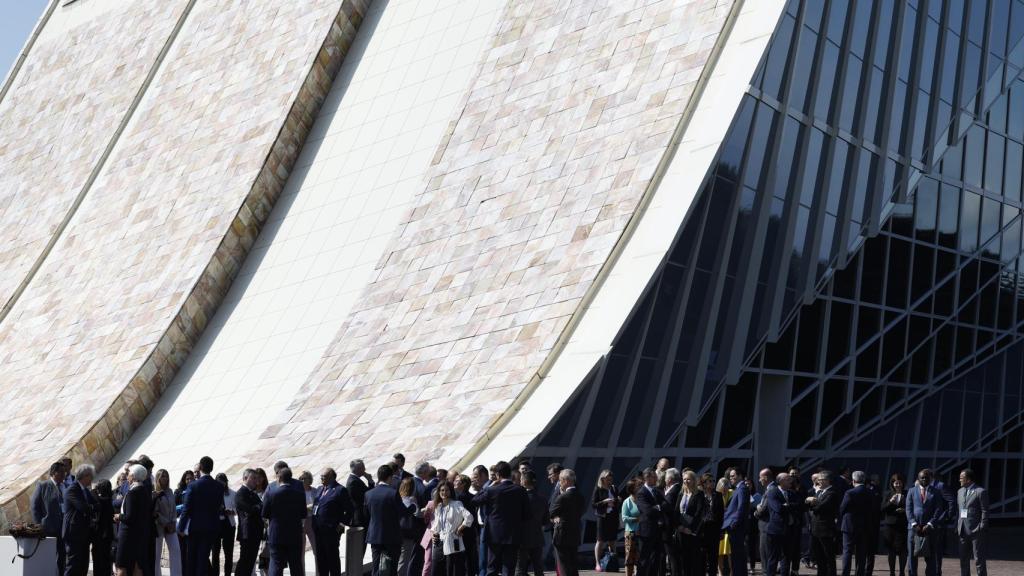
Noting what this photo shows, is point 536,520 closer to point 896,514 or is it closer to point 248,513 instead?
point 248,513

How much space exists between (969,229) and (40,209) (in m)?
20.8

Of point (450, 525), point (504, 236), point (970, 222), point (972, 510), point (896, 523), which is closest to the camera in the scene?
point (450, 525)

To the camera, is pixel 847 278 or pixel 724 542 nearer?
pixel 724 542

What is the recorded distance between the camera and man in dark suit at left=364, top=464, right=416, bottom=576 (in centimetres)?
1423

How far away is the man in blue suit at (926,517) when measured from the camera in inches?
665

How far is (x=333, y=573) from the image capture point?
591 inches

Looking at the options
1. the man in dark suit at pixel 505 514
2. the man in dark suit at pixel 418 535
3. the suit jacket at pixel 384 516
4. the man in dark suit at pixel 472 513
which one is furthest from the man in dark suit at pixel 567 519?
the suit jacket at pixel 384 516

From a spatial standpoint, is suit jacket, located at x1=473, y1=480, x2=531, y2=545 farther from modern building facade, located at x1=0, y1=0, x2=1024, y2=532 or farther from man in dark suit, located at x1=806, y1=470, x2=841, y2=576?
man in dark suit, located at x1=806, y1=470, x2=841, y2=576

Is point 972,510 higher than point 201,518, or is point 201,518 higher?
point 972,510

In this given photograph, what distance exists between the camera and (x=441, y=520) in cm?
1413

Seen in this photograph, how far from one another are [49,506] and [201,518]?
180 centimetres

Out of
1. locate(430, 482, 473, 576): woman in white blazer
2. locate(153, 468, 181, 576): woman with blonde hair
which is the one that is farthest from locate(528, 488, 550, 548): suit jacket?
locate(153, 468, 181, 576): woman with blonde hair

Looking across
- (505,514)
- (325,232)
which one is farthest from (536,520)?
(325,232)

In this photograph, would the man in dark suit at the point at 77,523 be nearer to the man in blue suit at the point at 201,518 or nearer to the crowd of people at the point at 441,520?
the crowd of people at the point at 441,520
